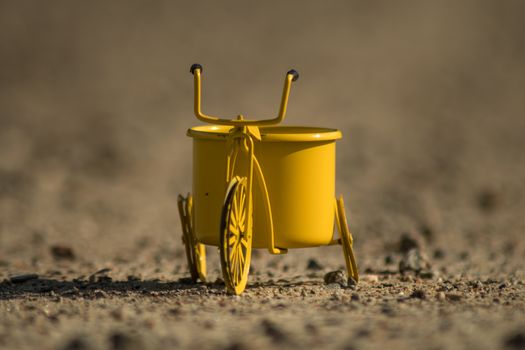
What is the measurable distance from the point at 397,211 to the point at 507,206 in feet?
4.73

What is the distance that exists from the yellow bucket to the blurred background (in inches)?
122

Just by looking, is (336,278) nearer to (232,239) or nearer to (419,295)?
(419,295)

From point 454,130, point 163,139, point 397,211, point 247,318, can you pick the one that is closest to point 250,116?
point 163,139

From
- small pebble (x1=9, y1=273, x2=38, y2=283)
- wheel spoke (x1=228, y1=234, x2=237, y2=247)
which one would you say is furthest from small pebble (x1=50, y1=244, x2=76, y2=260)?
wheel spoke (x1=228, y1=234, x2=237, y2=247)

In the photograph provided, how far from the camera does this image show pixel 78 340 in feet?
16.4

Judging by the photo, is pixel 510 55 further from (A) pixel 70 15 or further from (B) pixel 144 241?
(B) pixel 144 241

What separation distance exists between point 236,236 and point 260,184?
40 cm

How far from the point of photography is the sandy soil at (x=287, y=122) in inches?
222

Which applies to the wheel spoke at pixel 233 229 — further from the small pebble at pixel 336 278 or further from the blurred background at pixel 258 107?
the blurred background at pixel 258 107

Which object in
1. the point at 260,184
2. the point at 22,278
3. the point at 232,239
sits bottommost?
the point at 22,278

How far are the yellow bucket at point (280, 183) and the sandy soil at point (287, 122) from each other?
393 mm

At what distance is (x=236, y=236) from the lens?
639 cm

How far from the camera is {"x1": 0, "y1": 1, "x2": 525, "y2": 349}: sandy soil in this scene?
18.5 ft

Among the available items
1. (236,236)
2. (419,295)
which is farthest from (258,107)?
(419,295)
